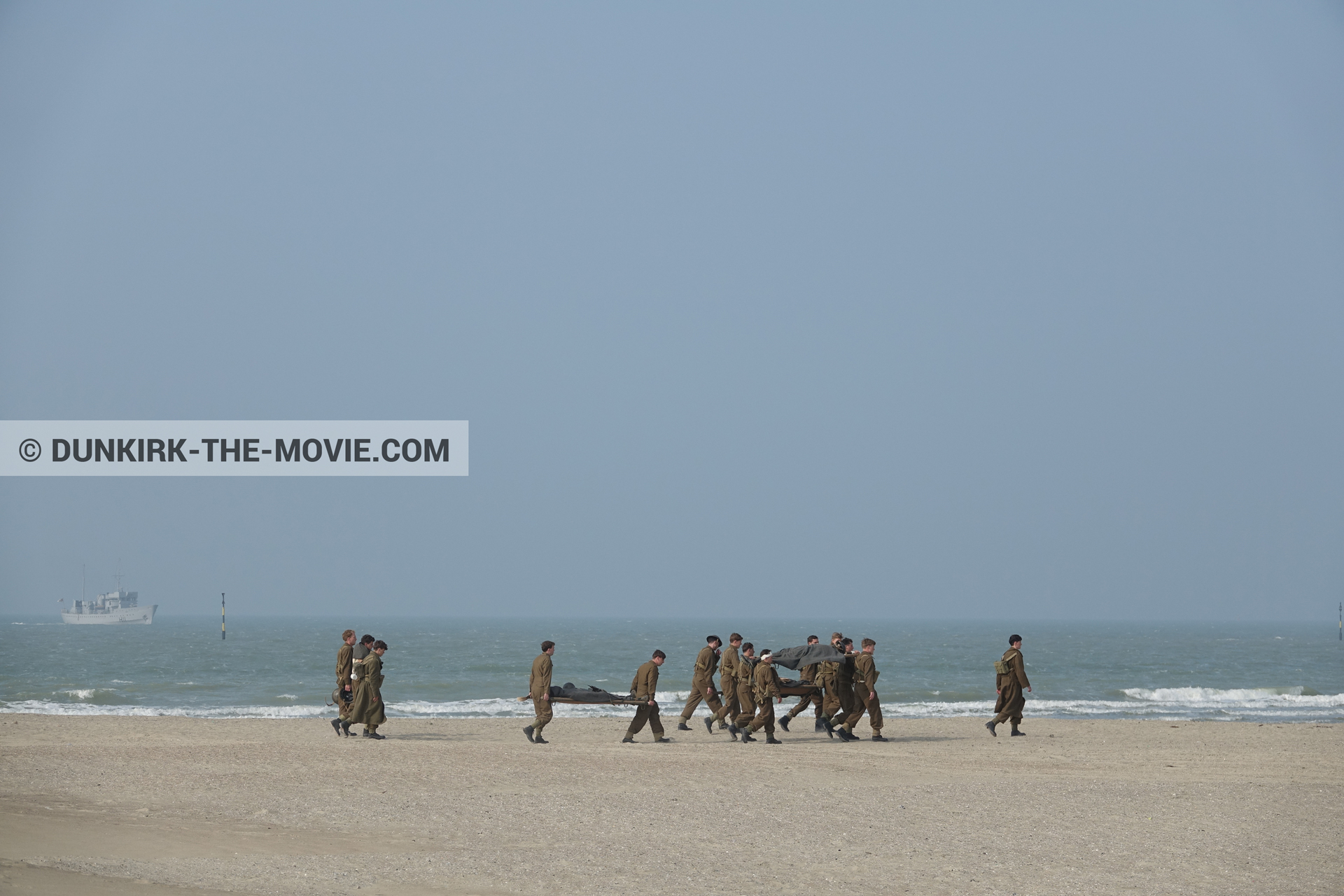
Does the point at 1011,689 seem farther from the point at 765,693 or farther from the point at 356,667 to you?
the point at 356,667

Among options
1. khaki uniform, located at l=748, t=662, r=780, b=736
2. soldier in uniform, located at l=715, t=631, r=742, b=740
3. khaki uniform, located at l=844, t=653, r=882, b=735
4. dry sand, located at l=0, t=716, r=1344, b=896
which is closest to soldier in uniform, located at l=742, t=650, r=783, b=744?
khaki uniform, located at l=748, t=662, r=780, b=736

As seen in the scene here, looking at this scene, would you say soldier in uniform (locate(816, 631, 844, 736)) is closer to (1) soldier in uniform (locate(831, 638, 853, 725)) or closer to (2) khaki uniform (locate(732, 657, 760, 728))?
(1) soldier in uniform (locate(831, 638, 853, 725))

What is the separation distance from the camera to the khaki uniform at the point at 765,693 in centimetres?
1867

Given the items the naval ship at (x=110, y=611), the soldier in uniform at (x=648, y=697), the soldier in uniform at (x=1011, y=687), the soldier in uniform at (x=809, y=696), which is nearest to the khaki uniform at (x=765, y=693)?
the soldier in uniform at (x=809, y=696)

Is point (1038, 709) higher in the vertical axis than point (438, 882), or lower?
lower

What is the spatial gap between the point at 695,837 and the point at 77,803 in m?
6.17

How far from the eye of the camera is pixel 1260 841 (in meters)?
10.8

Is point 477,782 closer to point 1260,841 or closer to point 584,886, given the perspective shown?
point 584,886

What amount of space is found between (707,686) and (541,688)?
122 inches

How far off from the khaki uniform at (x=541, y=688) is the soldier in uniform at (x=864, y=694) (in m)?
4.79

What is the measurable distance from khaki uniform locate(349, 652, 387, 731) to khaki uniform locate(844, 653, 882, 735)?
289 inches

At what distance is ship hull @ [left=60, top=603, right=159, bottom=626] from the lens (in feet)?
569

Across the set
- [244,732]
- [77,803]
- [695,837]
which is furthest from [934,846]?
[244,732]

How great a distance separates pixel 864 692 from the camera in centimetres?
1934
